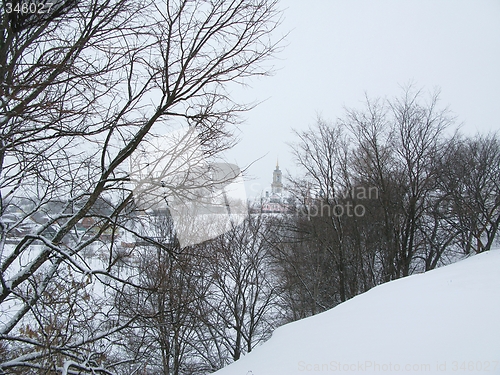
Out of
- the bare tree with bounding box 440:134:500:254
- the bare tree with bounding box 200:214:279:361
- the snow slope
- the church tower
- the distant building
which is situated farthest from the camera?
the distant building

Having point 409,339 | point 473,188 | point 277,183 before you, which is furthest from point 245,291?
point 409,339

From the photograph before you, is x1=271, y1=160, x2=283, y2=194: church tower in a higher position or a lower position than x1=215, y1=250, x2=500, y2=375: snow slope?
higher

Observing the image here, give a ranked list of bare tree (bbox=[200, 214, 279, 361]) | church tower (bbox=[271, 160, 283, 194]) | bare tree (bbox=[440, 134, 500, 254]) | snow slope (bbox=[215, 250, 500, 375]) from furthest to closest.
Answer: church tower (bbox=[271, 160, 283, 194]), bare tree (bbox=[440, 134, 500, 254]), bare tree (bbox=[200, 214, 279, 361]), snow slope (bbox=[215, 250, 500, 375])

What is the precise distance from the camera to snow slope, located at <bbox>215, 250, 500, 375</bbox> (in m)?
2.60

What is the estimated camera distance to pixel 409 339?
316 cm

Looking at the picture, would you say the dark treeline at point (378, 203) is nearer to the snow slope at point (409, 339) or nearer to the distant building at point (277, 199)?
the distant building at point (277, 199)

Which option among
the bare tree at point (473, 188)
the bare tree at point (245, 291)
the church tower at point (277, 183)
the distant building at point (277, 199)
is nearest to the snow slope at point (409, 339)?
the bare tree at point (245, 291)

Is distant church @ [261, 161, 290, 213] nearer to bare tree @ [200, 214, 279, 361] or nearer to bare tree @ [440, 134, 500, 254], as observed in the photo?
bare tree @ [200, 214, 279, 361]

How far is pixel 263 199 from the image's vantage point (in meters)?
17.2

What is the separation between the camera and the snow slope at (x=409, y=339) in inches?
102

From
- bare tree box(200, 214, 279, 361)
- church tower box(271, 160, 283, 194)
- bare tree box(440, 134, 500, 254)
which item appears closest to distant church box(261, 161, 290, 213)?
church tower box(271, 160, 283, 194)

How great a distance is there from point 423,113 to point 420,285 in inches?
461

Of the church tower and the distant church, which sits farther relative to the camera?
the distant church

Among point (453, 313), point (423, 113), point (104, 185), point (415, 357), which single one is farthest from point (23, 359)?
point (423, 113)
